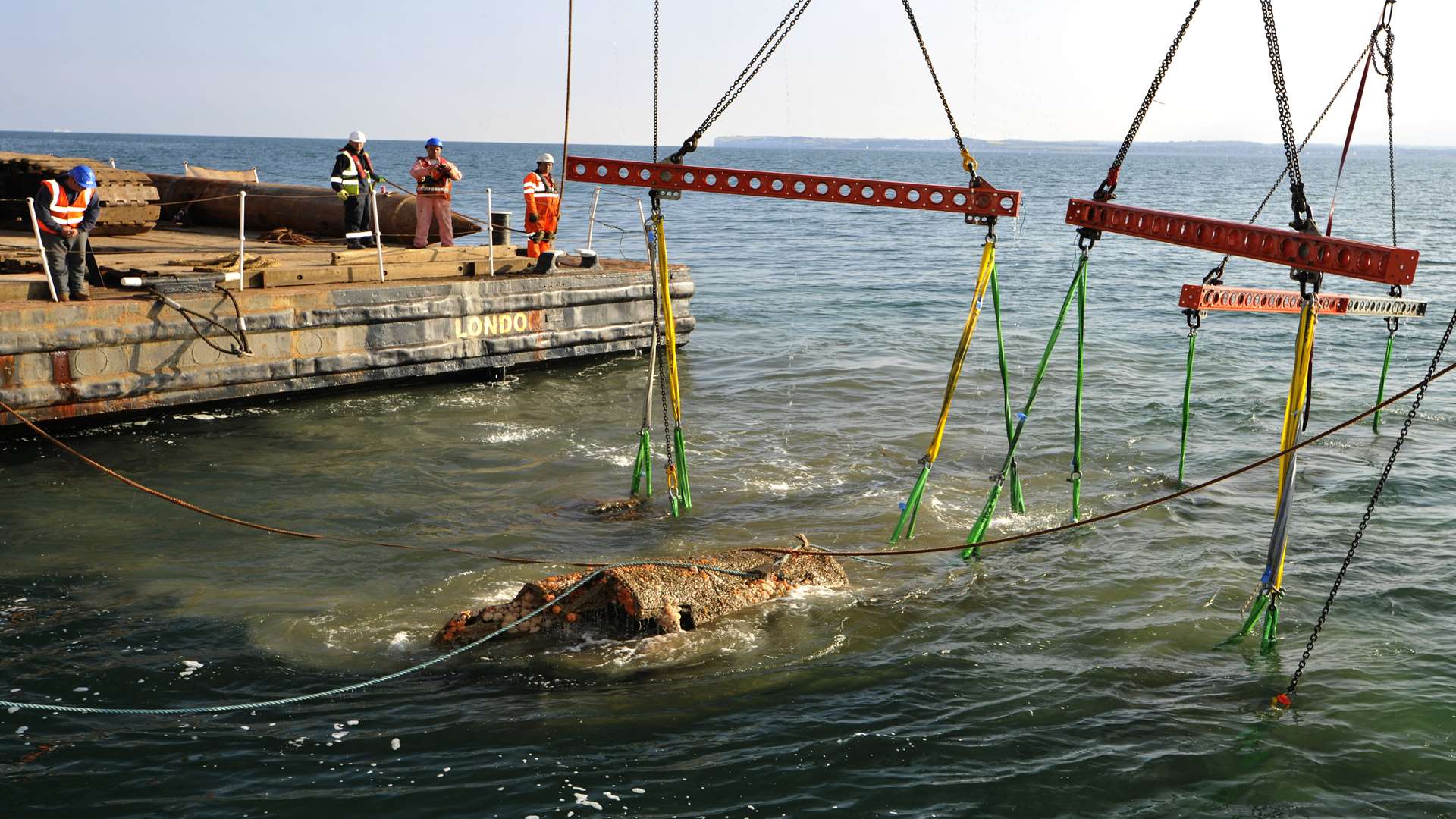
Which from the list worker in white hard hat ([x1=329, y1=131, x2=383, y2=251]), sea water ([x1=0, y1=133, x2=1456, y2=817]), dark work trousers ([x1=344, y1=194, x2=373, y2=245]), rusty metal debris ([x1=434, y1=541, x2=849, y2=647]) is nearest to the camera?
sea water ([x1=0, y1=133, x2=1456, y2=817])

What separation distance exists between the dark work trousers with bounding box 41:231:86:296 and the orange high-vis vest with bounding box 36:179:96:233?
0.38 feet

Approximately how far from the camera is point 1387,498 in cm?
1238

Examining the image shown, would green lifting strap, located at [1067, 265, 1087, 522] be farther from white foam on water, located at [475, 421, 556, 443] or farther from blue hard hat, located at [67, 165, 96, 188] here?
blue hard hat, located at [67, 165, 96, 188]

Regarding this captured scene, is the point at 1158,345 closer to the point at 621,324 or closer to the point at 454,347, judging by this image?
the point at 621,324

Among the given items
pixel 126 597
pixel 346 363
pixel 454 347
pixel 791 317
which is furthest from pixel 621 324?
pixel 126 597

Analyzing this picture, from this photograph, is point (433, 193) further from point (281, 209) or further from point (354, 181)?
point (281, 209)

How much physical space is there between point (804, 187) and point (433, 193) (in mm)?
8879

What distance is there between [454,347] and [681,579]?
27.2 ft

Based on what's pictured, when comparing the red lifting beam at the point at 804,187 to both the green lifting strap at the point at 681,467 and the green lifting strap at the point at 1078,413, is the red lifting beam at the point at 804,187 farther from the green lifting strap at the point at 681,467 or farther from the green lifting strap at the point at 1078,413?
the green lifting strap at the point at 681,467

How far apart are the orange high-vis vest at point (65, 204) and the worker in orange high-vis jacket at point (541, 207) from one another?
579 centimetres

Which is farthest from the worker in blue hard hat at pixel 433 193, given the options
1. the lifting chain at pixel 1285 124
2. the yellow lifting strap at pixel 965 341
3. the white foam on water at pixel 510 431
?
the lifting chain at pixel 1285 124

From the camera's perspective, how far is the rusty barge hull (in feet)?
40.5

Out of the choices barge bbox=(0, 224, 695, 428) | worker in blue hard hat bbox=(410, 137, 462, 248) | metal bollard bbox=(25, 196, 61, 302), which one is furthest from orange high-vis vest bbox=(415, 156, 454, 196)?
metal bollard bbox=(25, 196, 61, 302)

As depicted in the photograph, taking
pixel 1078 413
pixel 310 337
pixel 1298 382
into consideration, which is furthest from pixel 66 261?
pixel 1298 382
